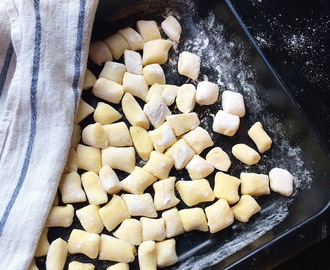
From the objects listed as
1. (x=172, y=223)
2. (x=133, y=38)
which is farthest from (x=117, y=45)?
(x=172, y=223)

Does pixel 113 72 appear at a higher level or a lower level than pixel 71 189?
higher

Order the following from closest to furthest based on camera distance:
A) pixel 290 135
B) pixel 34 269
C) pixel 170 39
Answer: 1. pixel 34 269
2. pixel 290 135
3. pixel 170 39

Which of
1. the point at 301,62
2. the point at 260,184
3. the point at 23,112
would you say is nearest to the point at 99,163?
the point at 23,112

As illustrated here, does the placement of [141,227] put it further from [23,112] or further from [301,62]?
[301,62]

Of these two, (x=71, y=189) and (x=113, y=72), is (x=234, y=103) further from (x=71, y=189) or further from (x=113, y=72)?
(x=71, y=189)

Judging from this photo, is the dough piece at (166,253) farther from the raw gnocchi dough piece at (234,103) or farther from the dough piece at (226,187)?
the raw gnocchi dough piece at (234,103)

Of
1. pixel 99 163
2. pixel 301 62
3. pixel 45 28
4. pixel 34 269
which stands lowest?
pixel 34 269
